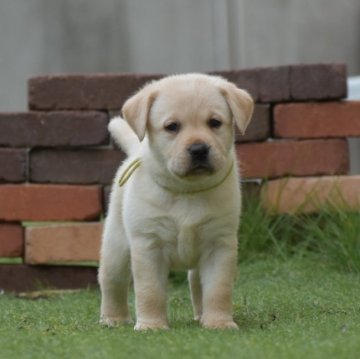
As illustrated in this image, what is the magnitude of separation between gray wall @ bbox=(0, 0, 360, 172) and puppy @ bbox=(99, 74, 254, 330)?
16.9ft

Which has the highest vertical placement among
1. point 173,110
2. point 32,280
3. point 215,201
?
point 173,110

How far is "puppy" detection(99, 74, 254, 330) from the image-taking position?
14.3 feet

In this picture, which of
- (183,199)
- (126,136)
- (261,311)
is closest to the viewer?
(183,199)

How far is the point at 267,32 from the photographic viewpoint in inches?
381

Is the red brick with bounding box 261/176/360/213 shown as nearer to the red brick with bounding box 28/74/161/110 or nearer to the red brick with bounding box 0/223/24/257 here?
the red brick with bounding box 28/74/161/110

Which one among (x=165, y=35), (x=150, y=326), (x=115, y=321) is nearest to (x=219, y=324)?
(x=150, y=326)

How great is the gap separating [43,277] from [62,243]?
240 millimetres

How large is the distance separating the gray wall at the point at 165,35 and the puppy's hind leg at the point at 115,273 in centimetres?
496

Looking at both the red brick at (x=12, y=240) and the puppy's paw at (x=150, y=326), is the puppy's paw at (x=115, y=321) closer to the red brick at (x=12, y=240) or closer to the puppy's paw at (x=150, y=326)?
the puppy's paw at (x=150, y=326)

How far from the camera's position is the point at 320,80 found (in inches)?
260

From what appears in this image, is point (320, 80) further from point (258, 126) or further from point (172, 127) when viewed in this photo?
point (172, 127)

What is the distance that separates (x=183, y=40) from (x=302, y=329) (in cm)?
598

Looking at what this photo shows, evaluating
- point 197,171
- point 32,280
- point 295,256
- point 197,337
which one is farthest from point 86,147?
point 197,337

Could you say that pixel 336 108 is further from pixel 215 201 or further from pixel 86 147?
pixel 215 201
